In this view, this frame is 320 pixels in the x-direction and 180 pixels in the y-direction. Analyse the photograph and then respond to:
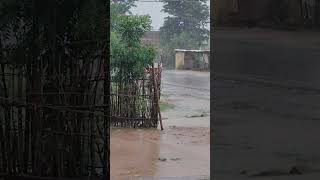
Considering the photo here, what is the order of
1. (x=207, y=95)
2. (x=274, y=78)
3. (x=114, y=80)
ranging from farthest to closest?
(x=114, y=80) → (x=207, y=95) → (x=274, y=78)

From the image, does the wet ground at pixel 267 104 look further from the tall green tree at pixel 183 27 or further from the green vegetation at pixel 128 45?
the green vegetation at pixel 128 45

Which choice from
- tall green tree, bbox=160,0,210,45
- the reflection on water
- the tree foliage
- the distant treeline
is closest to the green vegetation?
the tree foliage

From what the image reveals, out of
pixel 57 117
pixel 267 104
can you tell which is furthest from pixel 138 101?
pixel 267 104

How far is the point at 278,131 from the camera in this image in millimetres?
2365

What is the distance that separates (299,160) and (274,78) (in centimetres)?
43

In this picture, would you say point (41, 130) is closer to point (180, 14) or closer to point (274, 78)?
point (180, 14)

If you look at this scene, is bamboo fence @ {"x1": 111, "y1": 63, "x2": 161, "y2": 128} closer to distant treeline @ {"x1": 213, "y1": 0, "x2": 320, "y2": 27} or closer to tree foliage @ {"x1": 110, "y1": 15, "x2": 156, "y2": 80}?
tree foliage @ {"x1": 110, "y1": 15, "x2": 156, "y2": 80}

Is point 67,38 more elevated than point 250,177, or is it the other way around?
point 67,38

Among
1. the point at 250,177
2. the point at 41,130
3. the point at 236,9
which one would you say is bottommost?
the point at 250,177

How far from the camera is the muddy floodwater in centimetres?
264

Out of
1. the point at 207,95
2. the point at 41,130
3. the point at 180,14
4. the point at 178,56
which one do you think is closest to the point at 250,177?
the point at 207,95

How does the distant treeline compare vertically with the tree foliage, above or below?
above

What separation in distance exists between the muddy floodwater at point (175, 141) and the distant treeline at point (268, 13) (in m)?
0.38

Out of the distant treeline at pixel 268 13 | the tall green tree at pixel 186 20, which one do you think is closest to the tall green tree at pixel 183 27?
the tall green tree at pixel 186 20
